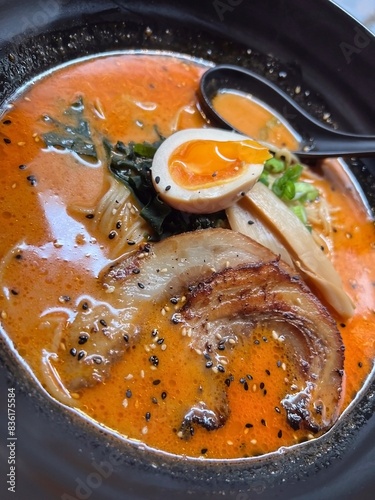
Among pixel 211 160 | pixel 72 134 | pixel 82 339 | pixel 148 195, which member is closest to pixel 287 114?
pixel 211 160

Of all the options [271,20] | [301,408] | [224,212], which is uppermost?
[271,20]

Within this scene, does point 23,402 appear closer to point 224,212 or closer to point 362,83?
point 224,212

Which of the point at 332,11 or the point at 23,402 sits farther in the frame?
the point at 332,11

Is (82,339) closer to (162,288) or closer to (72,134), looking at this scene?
(162,288)

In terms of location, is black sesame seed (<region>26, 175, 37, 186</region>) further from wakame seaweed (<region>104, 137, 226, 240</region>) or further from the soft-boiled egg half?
the soft-boiled egg half

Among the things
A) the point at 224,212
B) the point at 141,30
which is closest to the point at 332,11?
the point at 141,30

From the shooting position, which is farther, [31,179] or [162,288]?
[31,179]
